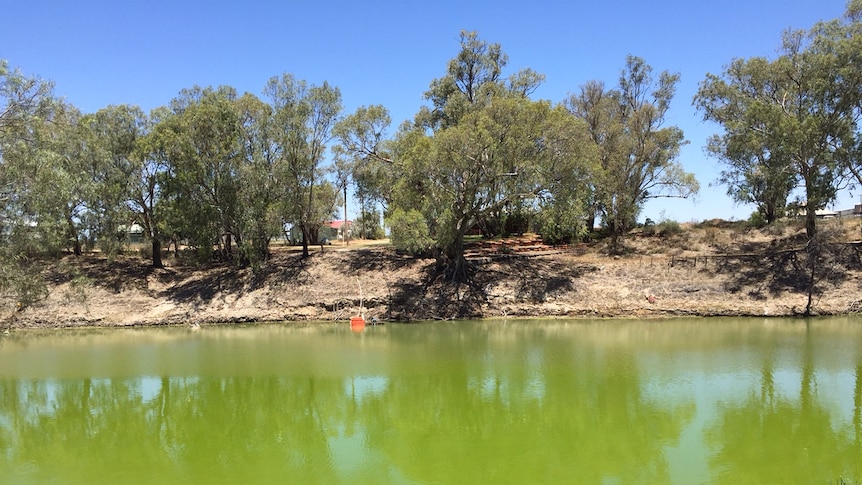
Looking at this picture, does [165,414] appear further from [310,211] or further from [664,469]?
[310,211]

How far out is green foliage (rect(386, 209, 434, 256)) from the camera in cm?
2705

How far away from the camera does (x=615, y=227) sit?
35.1 meters

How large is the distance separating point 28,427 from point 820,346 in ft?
81.6

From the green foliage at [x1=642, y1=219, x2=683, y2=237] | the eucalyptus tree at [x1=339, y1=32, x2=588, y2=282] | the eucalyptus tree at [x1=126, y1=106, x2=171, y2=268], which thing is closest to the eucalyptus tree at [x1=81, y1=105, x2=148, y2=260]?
the eucalyptus tree at [x1=126, y1=106, x2=171, y2=268]

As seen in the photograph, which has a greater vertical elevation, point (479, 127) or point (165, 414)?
point (479, 127)

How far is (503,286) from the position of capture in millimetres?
29703

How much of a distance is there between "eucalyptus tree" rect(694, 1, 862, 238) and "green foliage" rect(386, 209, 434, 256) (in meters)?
18.5

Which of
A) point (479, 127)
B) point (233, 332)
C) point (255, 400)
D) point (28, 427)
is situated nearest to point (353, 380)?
point (255, 400)

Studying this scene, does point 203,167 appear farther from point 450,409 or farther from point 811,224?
point 811,224

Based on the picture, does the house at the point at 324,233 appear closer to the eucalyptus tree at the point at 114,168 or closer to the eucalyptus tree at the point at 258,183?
the eucalyptus tree at the point at 258,183

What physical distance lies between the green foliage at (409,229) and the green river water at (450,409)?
628 cm

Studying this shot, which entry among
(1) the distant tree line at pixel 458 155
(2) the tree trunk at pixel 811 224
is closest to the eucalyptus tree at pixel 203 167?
(1) the distant tree line at pixel 458 155

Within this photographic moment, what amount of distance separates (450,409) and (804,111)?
26.6m

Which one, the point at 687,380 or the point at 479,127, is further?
the point at 479,127
